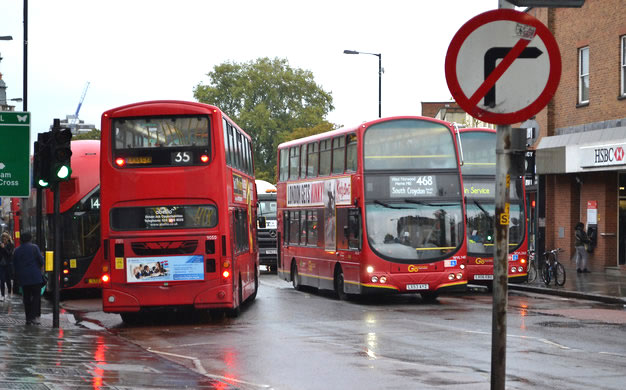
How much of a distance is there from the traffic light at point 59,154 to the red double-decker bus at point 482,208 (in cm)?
1264

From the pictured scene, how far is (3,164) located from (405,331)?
23.8 feet

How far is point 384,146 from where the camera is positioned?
22.8 m

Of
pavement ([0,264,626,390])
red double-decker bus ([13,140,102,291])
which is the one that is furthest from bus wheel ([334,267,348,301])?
pavement ([0,264,626,390])

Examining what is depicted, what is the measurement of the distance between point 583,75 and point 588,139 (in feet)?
9.81

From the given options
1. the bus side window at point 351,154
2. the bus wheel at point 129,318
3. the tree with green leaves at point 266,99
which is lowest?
the bus wheel at point 129,318

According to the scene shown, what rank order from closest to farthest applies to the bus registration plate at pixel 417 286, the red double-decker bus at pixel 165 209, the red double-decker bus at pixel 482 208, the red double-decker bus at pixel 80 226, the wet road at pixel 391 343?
the wet road at pixel 391 343
the red double-decker bus at pixel 165 209
the bus registration plate at pixel 417 286
the red double-decker bus at pixel 80 226
the red double-decker bus at pixel 482 208

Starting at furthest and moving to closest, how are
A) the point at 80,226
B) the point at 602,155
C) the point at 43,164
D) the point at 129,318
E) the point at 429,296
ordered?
1. the point at 602,155
2. the point at 80,226
3. the point at 429,296
4. the point at 129,318
5. the point at 43,164

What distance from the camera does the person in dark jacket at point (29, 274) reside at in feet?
60.1

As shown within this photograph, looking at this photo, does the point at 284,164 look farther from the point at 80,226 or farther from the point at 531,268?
the point at 531,268

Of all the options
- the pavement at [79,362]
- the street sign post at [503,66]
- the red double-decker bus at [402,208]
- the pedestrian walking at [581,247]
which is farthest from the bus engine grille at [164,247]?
the pedestrian walking at [581,247]

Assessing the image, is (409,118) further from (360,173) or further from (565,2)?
(565,2)

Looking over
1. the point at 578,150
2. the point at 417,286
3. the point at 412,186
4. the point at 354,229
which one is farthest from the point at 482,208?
the point at 578,150

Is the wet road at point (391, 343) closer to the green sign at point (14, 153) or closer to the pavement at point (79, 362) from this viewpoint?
the pavement at point (79, 362)

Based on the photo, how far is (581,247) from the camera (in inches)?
1268
